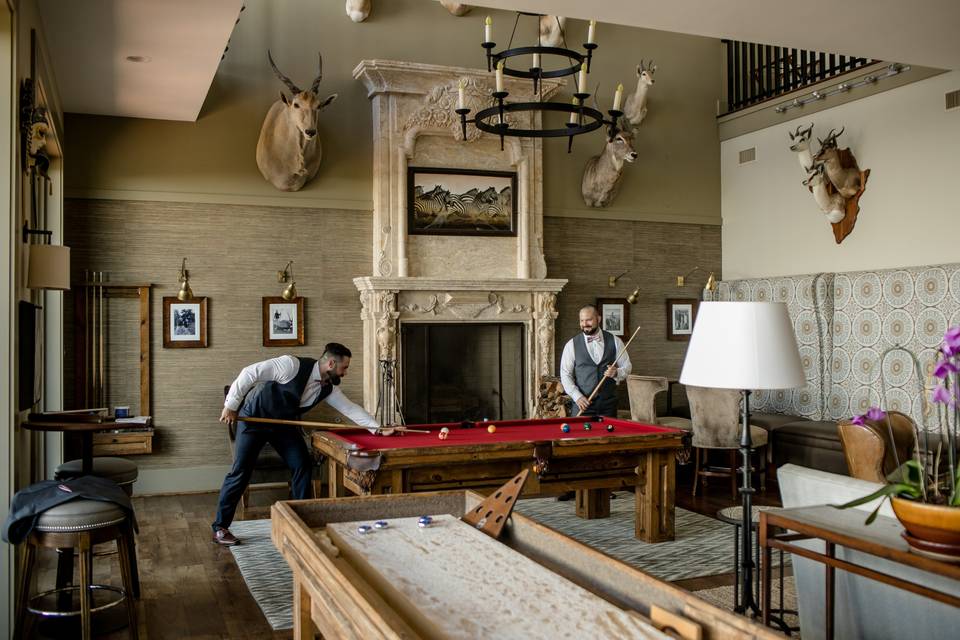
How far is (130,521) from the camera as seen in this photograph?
4.19 metres

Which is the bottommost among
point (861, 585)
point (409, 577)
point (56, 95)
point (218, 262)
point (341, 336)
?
point (861, 585)

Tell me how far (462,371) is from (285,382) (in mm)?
3102

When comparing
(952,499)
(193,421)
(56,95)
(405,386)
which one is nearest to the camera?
(952,499)

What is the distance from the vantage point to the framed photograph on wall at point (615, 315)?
9.25m

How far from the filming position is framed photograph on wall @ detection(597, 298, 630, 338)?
9.25 metres

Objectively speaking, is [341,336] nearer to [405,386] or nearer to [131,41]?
[405,386]

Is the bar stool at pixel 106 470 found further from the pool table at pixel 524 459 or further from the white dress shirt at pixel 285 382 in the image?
the pool table at pixel 524 459

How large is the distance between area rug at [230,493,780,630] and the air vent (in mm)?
3886

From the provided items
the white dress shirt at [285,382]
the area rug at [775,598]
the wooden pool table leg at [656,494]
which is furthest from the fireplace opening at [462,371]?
the area rug at [775,598]

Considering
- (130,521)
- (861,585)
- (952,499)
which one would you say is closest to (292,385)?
(130,521)

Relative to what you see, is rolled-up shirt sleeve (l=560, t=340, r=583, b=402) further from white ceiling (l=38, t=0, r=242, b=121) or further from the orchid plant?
the orchid plant

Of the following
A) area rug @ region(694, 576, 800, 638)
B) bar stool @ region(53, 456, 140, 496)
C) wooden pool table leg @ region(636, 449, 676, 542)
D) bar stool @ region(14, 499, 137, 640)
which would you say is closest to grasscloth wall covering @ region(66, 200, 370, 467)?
bar stool @ region(53, 456, 140, 496)

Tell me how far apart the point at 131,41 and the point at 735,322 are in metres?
4.26

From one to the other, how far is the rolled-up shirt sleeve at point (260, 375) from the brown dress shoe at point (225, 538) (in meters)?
0.83
